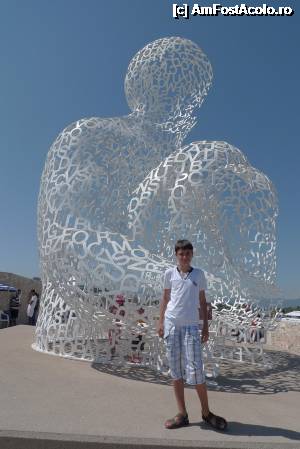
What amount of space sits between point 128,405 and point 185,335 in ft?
3.71

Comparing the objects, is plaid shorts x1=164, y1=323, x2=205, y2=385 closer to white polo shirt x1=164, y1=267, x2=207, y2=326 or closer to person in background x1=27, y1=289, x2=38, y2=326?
white polo shirt x1=164, y1=267, x2=207, y2=326

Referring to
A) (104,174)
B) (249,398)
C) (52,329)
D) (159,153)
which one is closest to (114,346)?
(52,329)

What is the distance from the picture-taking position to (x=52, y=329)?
711 centimetres

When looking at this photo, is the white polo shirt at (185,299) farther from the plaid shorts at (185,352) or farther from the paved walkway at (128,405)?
the paved walkway at (128,405)

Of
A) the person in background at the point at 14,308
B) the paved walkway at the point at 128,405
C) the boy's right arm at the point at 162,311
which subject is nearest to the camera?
the paved walkway at the point at 128,405

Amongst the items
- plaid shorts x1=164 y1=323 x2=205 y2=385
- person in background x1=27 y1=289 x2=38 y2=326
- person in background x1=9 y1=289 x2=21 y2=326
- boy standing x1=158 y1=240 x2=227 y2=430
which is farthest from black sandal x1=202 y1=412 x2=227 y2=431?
person in background x1=9 y1=289 x2=21 y2=326

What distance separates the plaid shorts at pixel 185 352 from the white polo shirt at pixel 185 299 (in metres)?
0.06

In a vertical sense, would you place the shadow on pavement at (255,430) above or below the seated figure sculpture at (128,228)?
below

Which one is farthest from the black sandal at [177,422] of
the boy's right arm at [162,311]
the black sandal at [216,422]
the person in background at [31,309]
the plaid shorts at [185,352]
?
the person in background at [31,309]

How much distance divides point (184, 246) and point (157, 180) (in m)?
3.00

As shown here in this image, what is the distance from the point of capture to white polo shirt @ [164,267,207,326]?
3299mm

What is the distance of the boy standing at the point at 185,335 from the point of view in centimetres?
324

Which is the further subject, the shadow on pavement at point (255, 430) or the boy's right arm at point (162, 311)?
the boy's right arm at point (162, 311)

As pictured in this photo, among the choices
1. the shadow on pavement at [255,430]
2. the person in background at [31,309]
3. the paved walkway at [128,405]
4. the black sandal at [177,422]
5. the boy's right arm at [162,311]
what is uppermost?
the boy's right arm at [162,311]
